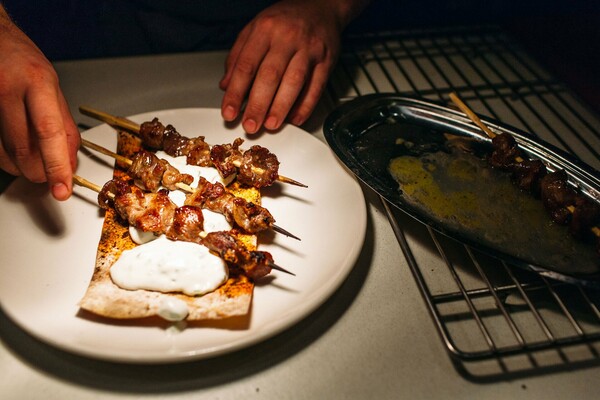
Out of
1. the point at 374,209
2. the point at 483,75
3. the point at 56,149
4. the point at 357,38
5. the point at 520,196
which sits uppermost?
the point at 357,38

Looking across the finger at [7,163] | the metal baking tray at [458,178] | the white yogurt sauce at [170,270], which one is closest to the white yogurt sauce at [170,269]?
the white yogurt sauce at [170,270]

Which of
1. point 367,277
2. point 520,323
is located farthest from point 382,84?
point 520,323

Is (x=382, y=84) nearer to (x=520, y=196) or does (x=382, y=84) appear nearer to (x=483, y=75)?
(x=483, y=75)

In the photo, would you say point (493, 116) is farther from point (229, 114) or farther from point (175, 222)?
point (175, 222)

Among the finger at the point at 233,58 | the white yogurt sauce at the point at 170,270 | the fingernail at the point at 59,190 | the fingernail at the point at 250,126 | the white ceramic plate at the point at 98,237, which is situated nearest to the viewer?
the white ceramic plate at the point at 98,237

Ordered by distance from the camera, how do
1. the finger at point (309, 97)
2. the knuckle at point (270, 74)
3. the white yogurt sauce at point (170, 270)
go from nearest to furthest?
1. the white yogurt sauce at point (170, 270)
2. the knuckle at point (270, 74)
3. the finger at point (309, 97)

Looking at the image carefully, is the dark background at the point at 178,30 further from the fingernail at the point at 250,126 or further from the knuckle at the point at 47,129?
the knuckle at the point at 47,129

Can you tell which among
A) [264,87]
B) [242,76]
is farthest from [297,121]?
[242,76]
